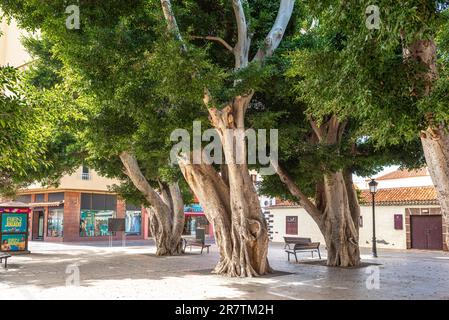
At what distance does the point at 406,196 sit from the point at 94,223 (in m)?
23.5

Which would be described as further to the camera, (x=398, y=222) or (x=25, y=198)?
(x=25, y=198)

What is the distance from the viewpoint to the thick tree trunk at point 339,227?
15.7 meters

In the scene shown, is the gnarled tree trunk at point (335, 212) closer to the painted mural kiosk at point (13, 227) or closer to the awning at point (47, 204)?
the painted mural kiosk at point (13, 227)

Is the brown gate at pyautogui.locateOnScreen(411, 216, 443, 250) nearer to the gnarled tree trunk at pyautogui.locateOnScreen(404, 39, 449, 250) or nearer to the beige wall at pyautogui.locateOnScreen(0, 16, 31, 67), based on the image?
the gnarled tree trunk at pyautogui.locateOnScreen(404, 39, 449, 250)

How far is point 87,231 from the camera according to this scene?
112 feet

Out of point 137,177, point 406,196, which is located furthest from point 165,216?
point 406,196

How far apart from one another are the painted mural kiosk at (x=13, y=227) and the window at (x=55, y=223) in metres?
11.7

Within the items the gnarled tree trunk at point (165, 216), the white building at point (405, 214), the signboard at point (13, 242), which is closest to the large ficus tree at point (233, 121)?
the gnarled tree trunk at point (165, 216)

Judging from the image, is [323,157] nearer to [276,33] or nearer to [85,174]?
[276,33]

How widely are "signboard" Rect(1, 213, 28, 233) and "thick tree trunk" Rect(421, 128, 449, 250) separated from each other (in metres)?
19.5

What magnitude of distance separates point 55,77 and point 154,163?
6.36 metres

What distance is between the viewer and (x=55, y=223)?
33.9 meters
